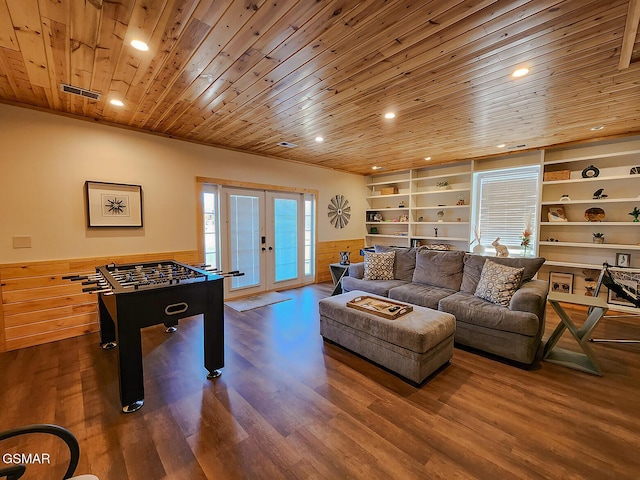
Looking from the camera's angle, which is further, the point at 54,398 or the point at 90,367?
the point at 90,367

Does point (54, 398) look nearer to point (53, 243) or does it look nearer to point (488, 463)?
point (53, 243)

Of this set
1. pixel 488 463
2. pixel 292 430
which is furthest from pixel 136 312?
pixel 488 463

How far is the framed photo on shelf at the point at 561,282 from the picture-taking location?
465 centimetres

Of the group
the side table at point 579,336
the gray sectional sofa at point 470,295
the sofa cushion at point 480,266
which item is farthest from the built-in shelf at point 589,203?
the side table at point 579,336

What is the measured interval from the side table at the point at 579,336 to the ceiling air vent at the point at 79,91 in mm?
4886

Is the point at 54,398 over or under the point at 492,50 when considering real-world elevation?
under

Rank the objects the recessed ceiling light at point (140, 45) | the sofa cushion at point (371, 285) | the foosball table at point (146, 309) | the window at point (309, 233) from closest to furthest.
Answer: the recessed ceiling light at point (140, 45), the foosball table at point (146, 309), the sofa cushion at point (371, 285), the window at point (309, 233)

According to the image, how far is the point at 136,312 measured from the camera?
82.7 inches

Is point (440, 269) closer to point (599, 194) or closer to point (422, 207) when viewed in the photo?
point (422, 207)

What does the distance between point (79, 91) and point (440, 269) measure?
4.50 m

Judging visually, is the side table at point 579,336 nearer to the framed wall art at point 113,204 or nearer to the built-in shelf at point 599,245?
the built-in shelf at point 599,245

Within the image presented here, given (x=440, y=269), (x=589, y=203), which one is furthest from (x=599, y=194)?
(x=440, y=269)

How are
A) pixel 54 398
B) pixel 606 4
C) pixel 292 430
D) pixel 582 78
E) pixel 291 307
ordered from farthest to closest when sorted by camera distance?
pixel 291 307
pixel 582 78
pixel 54 398
pixel 292 430
pixel 606 4

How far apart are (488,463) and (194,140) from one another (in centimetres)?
484
